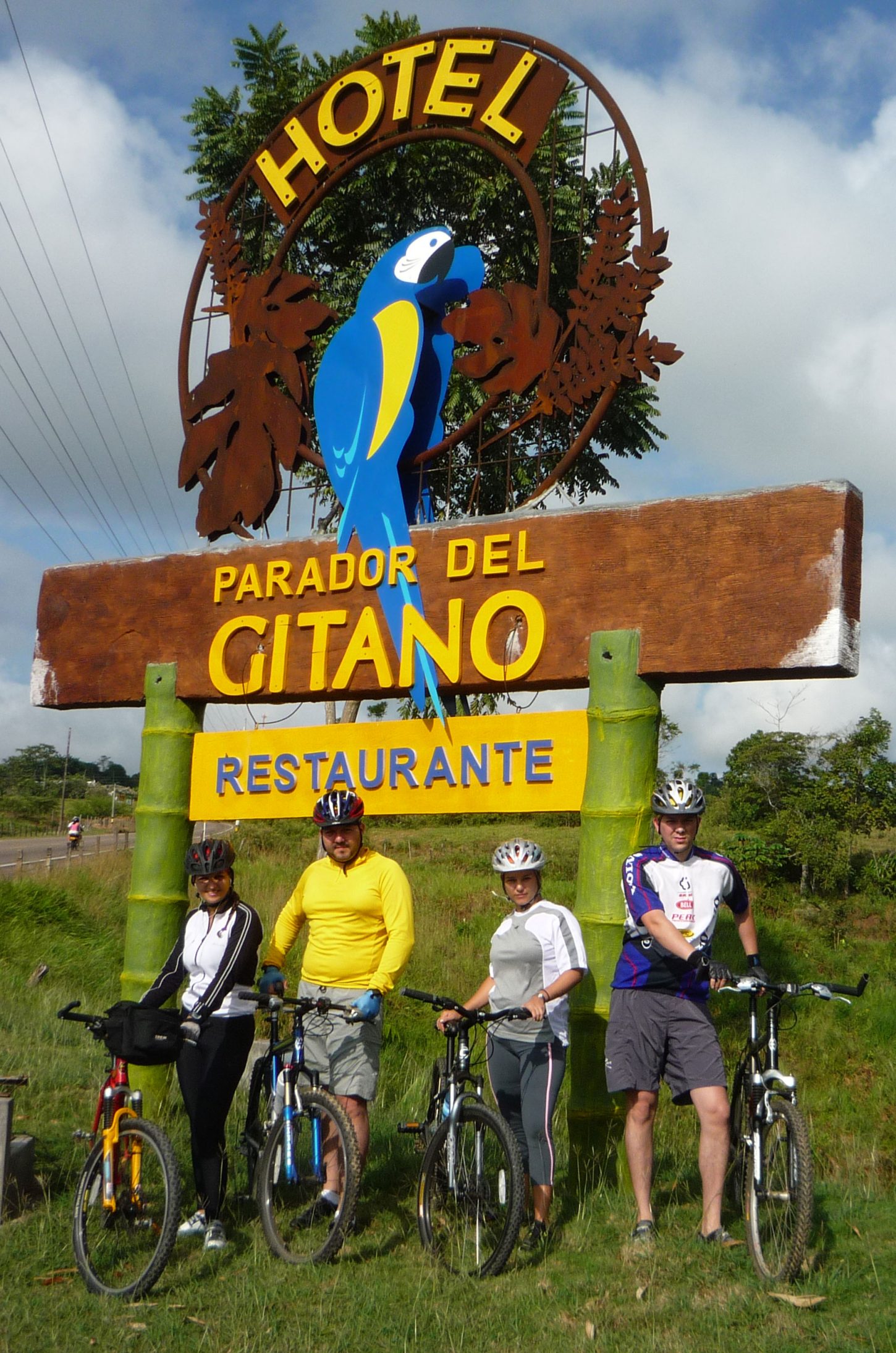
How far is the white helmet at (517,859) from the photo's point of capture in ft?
16.3

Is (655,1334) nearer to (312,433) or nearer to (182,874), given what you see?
(182,874)

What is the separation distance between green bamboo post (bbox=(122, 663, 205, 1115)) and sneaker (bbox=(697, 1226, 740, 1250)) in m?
3.32

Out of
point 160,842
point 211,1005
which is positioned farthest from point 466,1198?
point 160,842

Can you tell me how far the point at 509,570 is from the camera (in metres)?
6.16

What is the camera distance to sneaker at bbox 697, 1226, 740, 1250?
4379mm

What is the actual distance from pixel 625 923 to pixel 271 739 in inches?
97.8

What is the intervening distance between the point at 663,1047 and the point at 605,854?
1.09 metres

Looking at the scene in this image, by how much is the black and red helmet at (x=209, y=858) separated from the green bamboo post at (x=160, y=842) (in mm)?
1828

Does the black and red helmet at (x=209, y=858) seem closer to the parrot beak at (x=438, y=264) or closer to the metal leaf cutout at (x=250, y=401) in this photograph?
the metal leaf cutout at (x=250, y=401)

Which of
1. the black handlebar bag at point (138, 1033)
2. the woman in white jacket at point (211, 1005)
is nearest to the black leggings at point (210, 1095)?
the woman in white jacket at point (211, 1005)

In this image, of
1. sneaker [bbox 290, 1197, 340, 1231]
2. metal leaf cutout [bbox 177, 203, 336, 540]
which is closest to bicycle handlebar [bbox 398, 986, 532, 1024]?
sneaker [bbox 290, 1197, 340, 1231]

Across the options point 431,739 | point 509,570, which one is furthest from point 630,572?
point 431,739

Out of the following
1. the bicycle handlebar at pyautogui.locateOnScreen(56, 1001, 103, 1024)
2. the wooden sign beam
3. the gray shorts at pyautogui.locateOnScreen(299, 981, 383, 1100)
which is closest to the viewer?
the bicycle handlebar at pyautogui.locateOnScreen(56, 1001, 103, 1024)

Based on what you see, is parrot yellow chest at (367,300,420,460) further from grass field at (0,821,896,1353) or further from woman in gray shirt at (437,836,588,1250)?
grass field at (0,821,896,1353)
